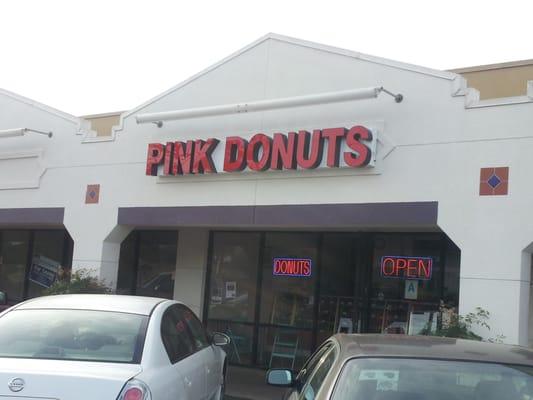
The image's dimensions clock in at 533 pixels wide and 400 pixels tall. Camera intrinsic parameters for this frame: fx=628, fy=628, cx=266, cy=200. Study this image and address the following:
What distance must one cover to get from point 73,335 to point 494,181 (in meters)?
5.78

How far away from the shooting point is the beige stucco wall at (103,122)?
1416 centimetres

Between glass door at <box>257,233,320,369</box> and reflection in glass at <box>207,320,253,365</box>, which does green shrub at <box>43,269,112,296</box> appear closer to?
reflection in glass at <box>207,320,253,365</box>

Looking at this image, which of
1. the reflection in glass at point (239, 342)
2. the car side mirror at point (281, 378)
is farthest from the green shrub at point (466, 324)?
the reflection in glass at point (239, 342)

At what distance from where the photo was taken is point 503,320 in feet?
26.1

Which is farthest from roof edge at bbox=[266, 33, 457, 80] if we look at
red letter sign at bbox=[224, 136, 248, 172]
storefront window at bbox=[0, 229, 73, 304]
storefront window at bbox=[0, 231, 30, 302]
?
storefront window at bbox=[0, 231, 30, 302]

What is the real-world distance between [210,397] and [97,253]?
7.01 m

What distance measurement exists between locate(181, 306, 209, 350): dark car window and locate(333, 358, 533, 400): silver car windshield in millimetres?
3181

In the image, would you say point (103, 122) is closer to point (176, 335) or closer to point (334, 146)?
point (334, 146)

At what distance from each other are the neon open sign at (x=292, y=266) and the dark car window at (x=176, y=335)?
5995mm

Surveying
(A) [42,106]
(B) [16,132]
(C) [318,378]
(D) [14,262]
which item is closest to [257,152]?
(A) [42,106]

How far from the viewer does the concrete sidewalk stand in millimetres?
9977

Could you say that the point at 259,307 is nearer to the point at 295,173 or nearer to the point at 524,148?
the point at 295,173

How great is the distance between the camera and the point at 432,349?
12.0ft

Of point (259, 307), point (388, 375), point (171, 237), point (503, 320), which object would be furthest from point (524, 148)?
point (171, 237)
